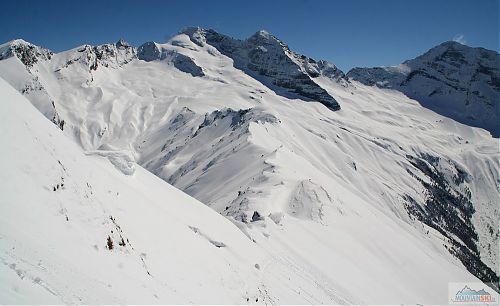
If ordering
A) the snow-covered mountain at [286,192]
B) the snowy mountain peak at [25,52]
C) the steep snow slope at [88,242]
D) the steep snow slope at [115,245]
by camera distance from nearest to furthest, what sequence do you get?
the steep snow slope at [88,242] → the steep snow slope at [115,245] → the snow-covered mountain at [286,192] → the snowy mountain peak at [25,52]

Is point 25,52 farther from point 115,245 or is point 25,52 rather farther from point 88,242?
point 88,242

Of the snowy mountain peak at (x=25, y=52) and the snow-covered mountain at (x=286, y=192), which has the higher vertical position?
the snowy mountain peak at (x=25, y=52)

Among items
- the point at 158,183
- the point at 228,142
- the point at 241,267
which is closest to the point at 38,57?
the point at 228,142

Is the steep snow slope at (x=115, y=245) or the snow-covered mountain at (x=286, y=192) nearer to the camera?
the steep snow slope at (x=115, y=245)

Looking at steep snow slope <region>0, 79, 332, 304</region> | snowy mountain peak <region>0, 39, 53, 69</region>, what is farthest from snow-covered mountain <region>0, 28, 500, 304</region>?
snowy mountain peak <region>0, 39, 53, 69</region>

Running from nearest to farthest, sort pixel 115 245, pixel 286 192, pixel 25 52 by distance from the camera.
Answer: pixel 115 245, pixel 286 192, pixel 25 52

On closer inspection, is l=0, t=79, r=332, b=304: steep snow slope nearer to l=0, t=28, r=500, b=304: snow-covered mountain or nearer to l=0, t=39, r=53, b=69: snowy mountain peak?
l=0, t=28, r=500, b=304: snow-covered mountain

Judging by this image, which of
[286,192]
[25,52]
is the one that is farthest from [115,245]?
[25,52]

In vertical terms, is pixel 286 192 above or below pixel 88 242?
below

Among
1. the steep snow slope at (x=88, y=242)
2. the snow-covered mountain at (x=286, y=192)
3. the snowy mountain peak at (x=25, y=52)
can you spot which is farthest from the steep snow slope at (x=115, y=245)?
the snowy mountain peak at (x=25, y=52)

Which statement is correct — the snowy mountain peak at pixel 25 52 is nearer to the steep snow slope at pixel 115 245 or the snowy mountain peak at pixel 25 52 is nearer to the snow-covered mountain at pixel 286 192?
the snow-covered mountain at pixel 286 192

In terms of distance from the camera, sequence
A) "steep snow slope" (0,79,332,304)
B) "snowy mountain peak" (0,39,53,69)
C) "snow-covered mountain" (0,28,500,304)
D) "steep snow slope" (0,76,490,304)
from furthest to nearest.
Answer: "snowy mountain peak" (0,39,53,69) < "snow-covered mountain" (0,28,500,304) < "steep snow slope" (0,76,490,304) < "steep snow slope" (0,79,332,304)

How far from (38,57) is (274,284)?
652ft

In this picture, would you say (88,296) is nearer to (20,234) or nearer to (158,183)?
(20,234)
